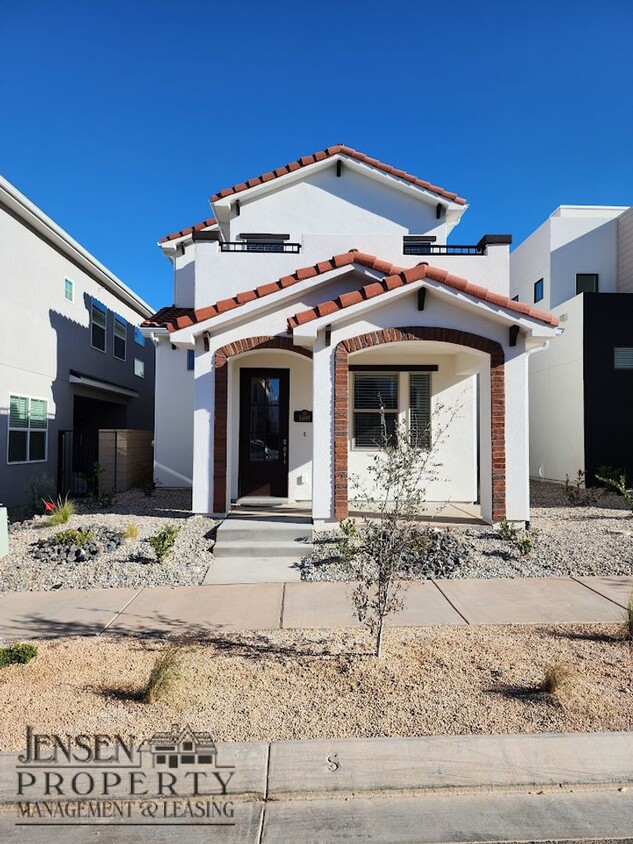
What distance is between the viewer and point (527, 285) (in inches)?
748

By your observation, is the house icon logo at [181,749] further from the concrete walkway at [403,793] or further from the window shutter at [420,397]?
the window shutter at [420,397]

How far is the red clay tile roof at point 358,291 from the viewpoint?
319 inches

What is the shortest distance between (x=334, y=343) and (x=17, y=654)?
5693 mm

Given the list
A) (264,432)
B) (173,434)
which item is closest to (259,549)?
(264,432)

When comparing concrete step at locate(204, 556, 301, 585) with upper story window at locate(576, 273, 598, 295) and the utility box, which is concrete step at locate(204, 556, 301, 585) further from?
upper story window at locate(576, 273, 598, 295)

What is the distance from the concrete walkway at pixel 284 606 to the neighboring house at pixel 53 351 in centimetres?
Answer: 745

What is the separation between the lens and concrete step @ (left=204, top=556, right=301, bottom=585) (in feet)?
21.7

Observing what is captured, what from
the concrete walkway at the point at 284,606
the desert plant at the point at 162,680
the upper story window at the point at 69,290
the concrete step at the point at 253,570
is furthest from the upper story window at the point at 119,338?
the desert plant at the point at 162,680

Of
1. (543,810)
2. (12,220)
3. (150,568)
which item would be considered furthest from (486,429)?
(12,220)

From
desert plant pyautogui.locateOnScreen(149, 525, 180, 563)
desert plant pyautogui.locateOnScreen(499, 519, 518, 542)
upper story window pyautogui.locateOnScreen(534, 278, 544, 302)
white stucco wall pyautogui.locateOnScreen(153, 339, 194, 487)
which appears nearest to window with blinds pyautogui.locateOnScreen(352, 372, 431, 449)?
desert plant pyautogui.locateOnScreen(499, 519, 518, 542)

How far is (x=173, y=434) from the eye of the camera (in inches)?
518

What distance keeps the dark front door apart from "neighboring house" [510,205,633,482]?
8006mm

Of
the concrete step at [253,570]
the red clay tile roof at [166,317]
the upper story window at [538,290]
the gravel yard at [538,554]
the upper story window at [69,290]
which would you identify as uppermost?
the upper story window at [538,290]

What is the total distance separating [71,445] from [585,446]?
1361cm
